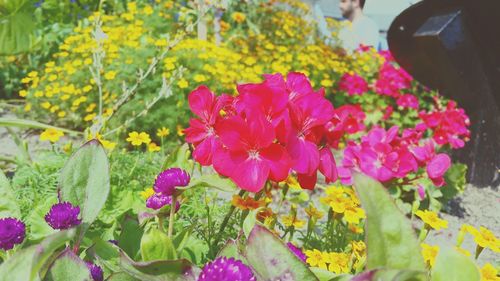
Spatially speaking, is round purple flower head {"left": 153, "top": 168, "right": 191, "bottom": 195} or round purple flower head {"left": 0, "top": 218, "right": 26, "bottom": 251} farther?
round purple flower head {"left": 153, "top": 168, "right": 191, "bottom": 195}

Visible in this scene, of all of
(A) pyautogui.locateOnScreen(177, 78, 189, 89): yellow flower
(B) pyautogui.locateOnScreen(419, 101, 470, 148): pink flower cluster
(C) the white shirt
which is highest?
(A) pyautogui.locateOnScreen(177, 78, 189, 89): yellow flower

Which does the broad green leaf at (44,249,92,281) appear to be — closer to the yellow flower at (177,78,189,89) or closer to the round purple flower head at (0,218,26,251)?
the round purple flower head at (0,218,26,251)

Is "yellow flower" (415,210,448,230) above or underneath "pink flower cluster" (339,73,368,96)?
above

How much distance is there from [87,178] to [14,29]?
1877 mm

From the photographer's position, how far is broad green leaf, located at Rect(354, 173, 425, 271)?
72 centimetres

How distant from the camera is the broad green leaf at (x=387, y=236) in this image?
72cm

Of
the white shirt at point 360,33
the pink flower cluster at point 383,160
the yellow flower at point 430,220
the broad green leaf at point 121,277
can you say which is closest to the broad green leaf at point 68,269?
the broad green leaf at point 121,277

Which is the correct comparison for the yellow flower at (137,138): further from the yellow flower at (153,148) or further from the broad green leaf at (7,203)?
the broad green leaf at (7,203)

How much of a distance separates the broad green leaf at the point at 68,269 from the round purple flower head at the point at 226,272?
0.70 feet

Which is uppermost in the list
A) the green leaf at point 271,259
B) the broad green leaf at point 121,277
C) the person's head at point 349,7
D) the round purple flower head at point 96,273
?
the green leaf at point 271,259

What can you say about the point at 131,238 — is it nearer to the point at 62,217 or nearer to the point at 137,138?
the point at 62,217

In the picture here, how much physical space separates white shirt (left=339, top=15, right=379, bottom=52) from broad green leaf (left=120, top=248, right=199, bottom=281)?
638 centimetres

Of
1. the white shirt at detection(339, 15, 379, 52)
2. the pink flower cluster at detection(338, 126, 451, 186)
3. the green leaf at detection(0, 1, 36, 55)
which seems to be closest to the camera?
the pink flower cluster at detection(338, 126, 451, 186)


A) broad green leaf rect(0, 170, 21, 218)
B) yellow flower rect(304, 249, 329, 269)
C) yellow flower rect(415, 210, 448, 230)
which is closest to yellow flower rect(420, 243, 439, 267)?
yellow flower rect(415, 210, 448, 230)
